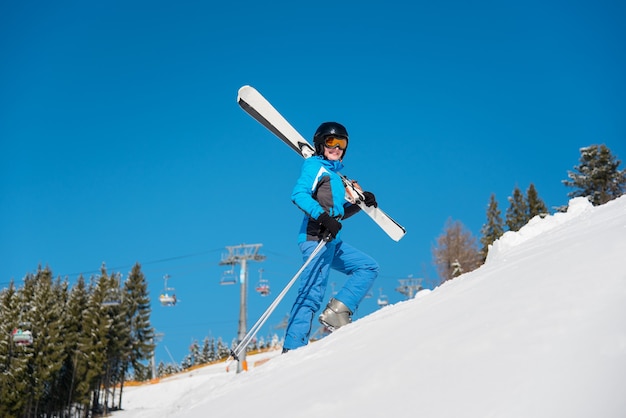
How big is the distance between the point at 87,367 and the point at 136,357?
336 inches

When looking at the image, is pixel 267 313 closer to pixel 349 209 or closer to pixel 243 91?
pixel 349 209

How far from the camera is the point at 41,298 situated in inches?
1399

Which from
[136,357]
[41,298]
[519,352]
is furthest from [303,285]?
[136,357]

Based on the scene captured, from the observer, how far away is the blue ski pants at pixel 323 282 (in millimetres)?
5594

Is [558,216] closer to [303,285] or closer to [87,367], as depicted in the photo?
[303,285]

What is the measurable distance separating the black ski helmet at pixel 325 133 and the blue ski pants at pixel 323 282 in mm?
1182

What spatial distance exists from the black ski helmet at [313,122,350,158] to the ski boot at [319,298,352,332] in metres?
1.80

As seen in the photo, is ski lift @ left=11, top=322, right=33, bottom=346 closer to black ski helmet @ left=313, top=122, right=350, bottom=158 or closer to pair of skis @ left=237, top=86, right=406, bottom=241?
pair of skis @ left=237, top=86, right=406, bottom=241

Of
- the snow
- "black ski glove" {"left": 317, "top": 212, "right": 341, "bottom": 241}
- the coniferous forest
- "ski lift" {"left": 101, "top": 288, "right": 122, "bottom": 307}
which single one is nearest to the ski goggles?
"black ski glove" {"left": 317, "top": 212, "right": 341, "bottom": 241}

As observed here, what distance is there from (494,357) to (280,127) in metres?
5.66

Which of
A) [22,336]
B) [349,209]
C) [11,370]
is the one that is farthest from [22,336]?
[349,209]

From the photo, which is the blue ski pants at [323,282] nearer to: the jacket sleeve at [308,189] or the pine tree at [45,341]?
the jacket sleeve at [308,189]

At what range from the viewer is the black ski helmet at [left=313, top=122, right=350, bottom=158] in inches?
247

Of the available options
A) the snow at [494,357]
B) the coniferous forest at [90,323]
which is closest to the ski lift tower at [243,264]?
the coniferous forest at [90,323]
